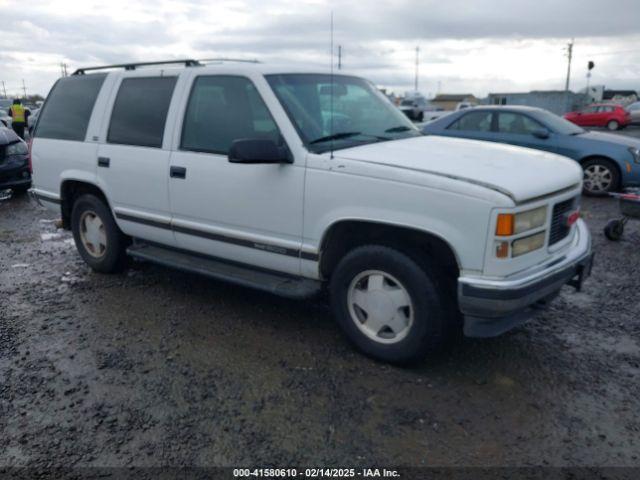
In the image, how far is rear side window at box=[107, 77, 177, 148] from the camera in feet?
15.5

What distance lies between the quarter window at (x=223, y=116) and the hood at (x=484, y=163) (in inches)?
28.0

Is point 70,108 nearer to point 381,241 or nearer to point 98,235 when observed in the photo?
point 98,235

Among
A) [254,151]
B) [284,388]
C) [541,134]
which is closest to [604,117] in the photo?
[541,134]

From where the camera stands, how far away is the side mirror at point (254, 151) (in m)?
3.67

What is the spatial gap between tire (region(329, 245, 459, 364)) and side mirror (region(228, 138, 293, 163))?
831 millimetres

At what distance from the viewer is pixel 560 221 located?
3672 mm

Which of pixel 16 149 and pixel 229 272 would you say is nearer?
pixel 229 272

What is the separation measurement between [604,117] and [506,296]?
30.0 meters

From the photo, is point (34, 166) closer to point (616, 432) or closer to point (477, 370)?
point (477, 370)

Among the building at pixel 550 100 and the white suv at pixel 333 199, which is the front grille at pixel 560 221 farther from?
the building at pixel 550 100

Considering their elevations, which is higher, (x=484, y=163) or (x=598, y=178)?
(x=484, y=163)

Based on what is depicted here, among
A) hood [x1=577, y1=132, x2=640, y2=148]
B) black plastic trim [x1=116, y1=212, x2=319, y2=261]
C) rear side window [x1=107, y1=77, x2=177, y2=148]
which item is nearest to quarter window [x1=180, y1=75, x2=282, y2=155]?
rear side window [x1=107, y1=77, x2=177, y2=148]

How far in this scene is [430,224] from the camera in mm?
3283

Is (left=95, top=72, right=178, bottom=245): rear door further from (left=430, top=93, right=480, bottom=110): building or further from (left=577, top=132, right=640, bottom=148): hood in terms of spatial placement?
(left=430, top=93, right=480, bottom=110): building
